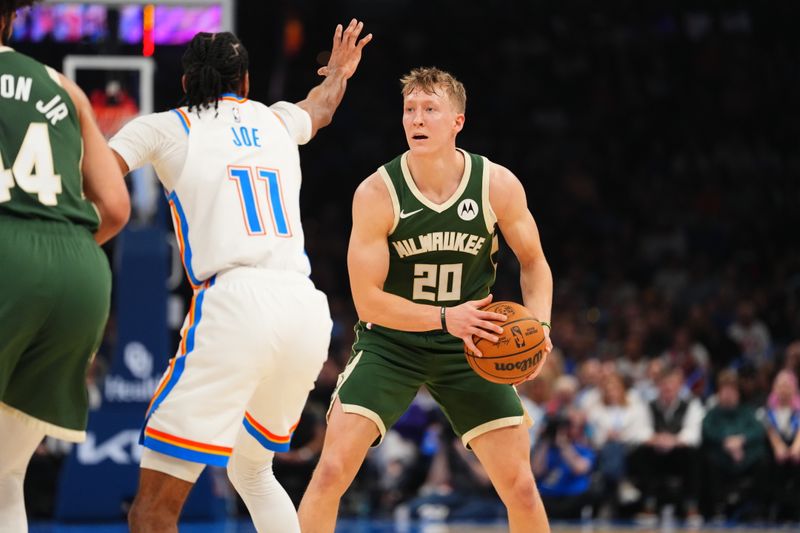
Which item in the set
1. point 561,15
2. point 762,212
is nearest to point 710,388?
point 762,212

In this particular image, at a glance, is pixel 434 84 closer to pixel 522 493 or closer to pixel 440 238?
pixel 440 238

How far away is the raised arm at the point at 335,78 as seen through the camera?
19.4ft

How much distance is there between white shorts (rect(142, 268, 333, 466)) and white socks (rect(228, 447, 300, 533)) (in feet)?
1.19

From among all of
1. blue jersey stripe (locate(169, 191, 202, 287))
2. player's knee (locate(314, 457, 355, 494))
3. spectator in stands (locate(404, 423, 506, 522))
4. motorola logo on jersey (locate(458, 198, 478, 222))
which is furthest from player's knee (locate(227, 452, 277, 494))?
spectator in stands (locate(404, 423, 506, 522))

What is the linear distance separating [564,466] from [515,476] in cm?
666

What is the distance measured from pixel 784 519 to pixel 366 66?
37.5 feet

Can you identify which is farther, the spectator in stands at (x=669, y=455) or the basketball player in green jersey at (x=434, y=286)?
the spectator in stands at (x=669, y=455)

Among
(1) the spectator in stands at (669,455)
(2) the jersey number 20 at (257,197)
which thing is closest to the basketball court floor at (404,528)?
(1) the spectator in stands at (669,455)

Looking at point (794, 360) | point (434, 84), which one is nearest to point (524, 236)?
point (434, 84)

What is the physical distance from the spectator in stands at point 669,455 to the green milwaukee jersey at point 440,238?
22.6 ft

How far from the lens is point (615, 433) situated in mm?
12547

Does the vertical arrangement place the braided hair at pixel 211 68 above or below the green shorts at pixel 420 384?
above

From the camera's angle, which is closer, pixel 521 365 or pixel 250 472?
pixel 250 472

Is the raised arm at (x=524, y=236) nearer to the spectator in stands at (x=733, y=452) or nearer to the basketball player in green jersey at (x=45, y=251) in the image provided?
the basketball player in green jersey at (x=45, y=251)
